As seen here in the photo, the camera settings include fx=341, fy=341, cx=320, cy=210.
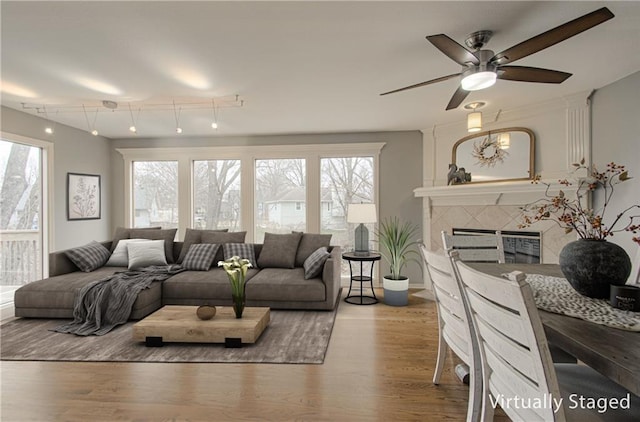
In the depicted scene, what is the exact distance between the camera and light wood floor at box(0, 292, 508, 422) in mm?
2070

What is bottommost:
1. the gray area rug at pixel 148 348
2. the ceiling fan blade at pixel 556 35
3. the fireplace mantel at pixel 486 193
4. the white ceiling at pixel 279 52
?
the gray area rug at pixel 148 348

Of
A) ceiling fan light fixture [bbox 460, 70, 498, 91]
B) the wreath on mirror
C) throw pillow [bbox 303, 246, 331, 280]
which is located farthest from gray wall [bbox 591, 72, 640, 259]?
throw pillow [bbox 303, 246, 331, 280]

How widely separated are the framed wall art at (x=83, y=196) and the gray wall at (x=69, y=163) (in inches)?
2.9

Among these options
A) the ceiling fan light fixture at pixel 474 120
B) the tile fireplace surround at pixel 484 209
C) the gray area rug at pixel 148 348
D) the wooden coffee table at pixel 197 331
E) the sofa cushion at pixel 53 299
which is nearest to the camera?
the gray area rug at pixel 148 348

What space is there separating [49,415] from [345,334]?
2282 mm

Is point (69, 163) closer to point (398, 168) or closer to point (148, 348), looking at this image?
point (148, 348)

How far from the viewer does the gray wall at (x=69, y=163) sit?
4.21 meters

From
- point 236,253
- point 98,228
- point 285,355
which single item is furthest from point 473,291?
point 98,228

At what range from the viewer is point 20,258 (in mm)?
4566

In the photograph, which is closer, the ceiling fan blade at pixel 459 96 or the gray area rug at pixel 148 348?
the ceiling fan blade at pixel 459 96

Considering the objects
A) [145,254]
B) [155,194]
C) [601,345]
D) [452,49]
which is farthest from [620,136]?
[155,194]

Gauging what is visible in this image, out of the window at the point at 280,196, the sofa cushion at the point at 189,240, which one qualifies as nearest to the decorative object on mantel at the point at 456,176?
the window at the point at 280,196

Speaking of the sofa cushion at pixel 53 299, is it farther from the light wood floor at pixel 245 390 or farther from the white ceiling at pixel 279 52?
the white ceiling at pixel 279 52

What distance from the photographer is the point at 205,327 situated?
3.02 m
